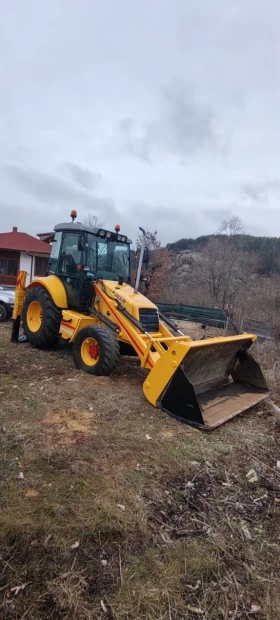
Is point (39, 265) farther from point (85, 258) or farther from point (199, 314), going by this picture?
point (85, 258)

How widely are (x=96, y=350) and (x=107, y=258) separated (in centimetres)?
→ 206

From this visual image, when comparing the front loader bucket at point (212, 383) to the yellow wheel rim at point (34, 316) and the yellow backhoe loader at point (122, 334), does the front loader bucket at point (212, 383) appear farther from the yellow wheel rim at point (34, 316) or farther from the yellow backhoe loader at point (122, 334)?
the yellow wheel rim at point (34, 316)

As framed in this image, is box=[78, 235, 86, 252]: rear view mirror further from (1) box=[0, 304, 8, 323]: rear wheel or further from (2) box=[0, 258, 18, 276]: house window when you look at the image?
(2) box=[0, 258, 18, 276]: house window

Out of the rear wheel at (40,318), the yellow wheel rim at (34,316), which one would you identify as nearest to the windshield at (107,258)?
the rear wheel at (40,318)

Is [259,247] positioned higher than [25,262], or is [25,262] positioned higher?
[259,247]

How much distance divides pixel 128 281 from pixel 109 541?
5.41 meters

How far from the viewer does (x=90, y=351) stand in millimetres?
6020

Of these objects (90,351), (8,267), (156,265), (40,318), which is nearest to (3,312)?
(40,318)

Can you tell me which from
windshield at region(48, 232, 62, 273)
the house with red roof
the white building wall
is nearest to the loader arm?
windshield at region(48, 232, 62, 273)

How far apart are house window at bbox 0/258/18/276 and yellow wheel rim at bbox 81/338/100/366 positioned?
20647 mm

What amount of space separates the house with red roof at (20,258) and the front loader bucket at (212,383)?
21.1 m

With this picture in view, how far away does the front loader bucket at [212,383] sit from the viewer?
4.25 metres

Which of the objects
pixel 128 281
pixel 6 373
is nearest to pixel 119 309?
pixel 128 281

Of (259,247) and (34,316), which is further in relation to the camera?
(259,247)
